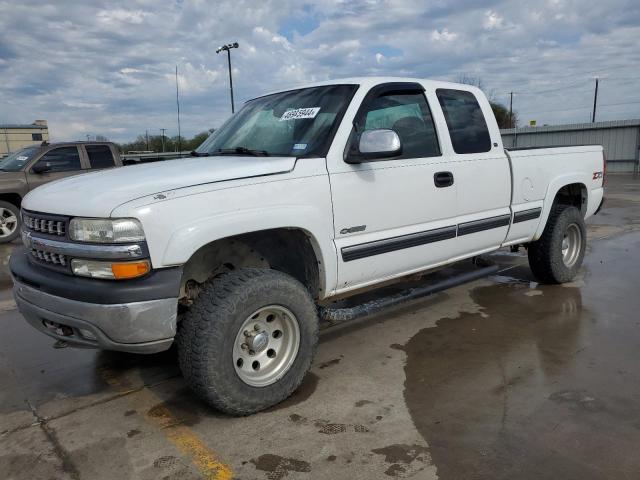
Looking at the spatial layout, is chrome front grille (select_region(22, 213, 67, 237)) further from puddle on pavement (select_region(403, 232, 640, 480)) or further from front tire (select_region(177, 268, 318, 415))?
puddle on pavement (select_region(403, 232, 640, 480))

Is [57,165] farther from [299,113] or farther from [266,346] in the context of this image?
[266,346]

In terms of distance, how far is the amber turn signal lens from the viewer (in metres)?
2.74

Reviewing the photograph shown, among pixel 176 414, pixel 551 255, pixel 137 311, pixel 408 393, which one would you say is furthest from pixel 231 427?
pixel 551 255

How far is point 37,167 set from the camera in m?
10.3

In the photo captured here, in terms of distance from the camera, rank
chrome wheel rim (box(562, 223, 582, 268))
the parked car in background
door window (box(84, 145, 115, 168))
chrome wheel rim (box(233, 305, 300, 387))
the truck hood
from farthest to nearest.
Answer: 1. door window (box(84, 145, 115, 168))
2. the parked car in background
3. chrome wheel rim (box(562, 223, 582, 268))
4. chrome wheel rim (box(233, 305, 300, 387))
5. the truck hood

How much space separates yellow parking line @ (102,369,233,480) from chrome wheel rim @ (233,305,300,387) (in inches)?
17.5

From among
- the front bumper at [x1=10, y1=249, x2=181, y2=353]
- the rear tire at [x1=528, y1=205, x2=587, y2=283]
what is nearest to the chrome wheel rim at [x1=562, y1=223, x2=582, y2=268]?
the rear tire at [x1=528, y1=205, x2=587, y2=283]

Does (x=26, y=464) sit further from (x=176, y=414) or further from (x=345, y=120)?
(x=345, y=120)

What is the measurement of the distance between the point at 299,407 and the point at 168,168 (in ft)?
5.77

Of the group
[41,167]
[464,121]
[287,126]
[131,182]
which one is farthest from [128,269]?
[41,167]

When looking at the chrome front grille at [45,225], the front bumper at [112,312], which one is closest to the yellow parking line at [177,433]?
the front bumper at [112,312]

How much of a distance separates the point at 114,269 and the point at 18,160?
940 cm

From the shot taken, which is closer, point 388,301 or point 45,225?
point 45,225

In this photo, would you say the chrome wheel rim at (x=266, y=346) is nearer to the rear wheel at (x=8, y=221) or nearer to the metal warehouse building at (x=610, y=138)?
the rear wheel at (x=8, y=221)
